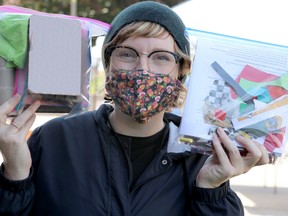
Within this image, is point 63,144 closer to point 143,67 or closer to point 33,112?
point 33,112

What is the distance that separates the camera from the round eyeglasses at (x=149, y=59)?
6.73ft

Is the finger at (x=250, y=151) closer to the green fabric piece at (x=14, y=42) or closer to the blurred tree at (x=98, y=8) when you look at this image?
the green fabric piece at (x=14, y=42)

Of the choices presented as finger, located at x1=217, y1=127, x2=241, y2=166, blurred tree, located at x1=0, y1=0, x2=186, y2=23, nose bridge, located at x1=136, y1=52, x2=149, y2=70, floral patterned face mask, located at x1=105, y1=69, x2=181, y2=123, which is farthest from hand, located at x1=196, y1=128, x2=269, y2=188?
blurred tree, located at x1=0, y1=0, x2=186, y2=23

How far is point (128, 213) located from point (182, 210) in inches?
9.8

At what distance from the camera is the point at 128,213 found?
6.47ft

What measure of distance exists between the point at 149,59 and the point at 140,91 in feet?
0.48

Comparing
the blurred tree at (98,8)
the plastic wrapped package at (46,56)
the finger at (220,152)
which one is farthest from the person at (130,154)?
the blurred tree at (98,8)

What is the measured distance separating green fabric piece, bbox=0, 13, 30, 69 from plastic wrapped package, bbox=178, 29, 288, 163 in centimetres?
72

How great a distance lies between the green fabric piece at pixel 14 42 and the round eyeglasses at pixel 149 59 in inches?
15.9

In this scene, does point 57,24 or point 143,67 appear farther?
point 143,67

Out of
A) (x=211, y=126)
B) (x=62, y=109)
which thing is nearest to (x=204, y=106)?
(x=211, y=126)

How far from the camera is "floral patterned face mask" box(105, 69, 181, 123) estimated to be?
6.72 feet

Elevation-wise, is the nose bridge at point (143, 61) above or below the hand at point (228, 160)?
above

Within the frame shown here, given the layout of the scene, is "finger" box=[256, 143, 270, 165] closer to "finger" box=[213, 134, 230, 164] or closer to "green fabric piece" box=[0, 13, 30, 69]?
"finger" box=[213, 134, 230, 164]
